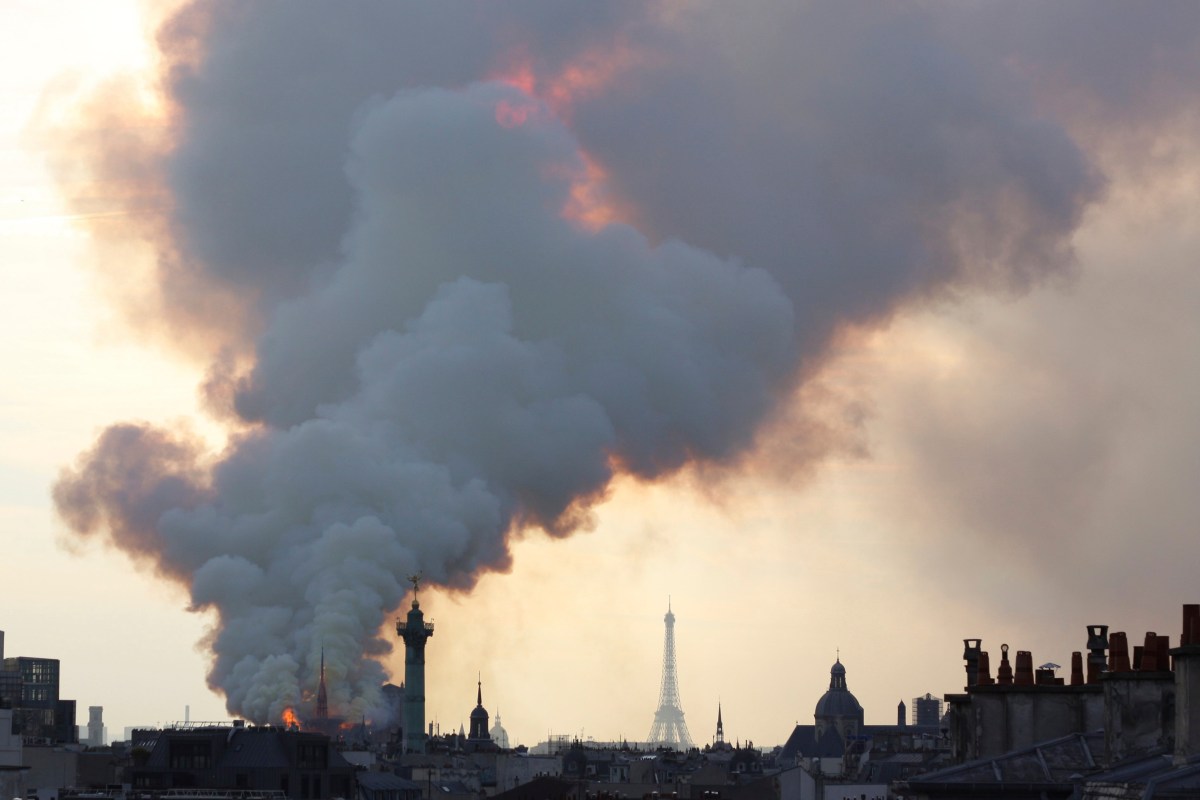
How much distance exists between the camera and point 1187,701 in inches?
1291

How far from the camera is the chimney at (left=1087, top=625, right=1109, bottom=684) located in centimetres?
4578

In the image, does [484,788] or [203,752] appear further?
[484,788]

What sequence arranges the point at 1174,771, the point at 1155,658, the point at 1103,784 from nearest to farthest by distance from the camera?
the point at 1174,771
the point at 1103,784
the point at 1155,658

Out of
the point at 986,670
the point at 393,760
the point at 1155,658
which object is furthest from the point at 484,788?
the point at 1155,658

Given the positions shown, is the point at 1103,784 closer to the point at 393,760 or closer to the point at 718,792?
the point at 718,792

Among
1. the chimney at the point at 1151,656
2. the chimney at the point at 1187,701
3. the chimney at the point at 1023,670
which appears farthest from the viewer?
the chimney at the point at 1023,670

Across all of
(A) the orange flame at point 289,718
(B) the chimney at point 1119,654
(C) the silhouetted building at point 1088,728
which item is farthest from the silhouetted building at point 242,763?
(B) the chimney at point 1119,654

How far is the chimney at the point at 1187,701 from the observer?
107ft

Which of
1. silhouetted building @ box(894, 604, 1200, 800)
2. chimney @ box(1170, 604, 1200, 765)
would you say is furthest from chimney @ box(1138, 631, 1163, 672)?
chimney @ box(1170, 604, 1200, 765)

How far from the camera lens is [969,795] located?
4138 centimetres

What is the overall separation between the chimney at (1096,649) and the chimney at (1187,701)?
11943mm

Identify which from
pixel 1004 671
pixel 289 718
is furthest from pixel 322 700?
pixel 1004 671

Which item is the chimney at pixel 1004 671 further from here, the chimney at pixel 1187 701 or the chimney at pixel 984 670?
the chimney at pixel 1187 701

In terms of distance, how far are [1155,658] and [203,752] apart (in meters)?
84.0
